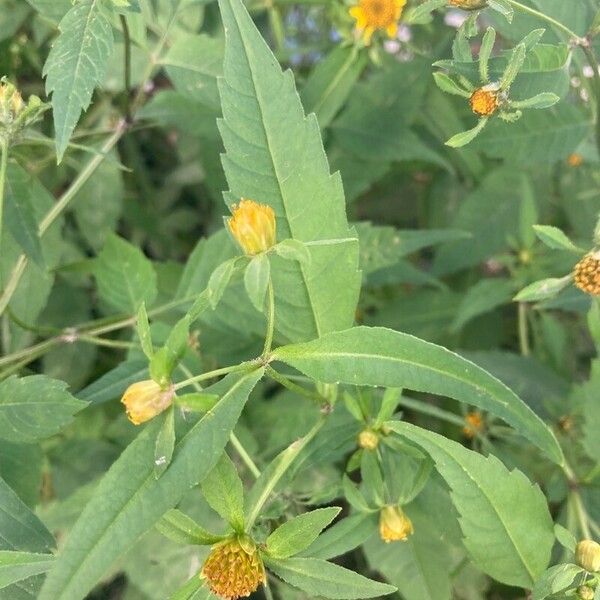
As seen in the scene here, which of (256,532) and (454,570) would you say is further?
(454,570)

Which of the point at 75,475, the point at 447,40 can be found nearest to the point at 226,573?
the point at 75,475

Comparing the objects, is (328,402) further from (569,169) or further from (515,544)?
(569,169)

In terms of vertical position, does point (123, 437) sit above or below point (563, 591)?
below

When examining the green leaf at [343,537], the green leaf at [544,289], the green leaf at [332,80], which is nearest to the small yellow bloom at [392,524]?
the green leaf at [343,537]

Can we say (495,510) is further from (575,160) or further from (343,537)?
(575,160)

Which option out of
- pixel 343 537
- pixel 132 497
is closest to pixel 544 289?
pixel 343 537

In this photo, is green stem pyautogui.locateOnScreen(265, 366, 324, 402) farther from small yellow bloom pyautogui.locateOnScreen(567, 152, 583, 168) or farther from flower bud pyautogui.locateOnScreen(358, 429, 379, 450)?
small yellow bloom pyautogui.locateOnScreen(567, 152, 583, 168)
